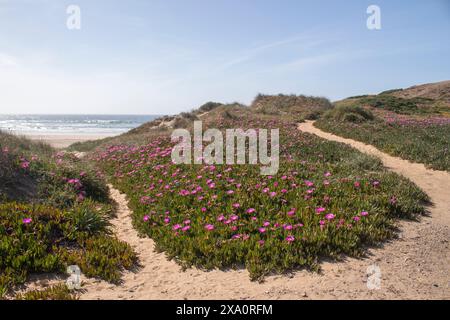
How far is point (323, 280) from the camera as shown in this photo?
4.55 meters

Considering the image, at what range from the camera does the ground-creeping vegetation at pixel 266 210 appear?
17.4 ft

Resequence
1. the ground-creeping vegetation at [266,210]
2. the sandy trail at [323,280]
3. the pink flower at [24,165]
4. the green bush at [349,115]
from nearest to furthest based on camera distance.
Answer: the sandy trail at [323,280] → the ground-creeping vegetation at [266,210] → the pink flower at [24,165] → the green bush at [349,115]

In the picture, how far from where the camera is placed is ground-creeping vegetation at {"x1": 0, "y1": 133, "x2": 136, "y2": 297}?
488cm

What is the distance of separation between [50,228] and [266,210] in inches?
169

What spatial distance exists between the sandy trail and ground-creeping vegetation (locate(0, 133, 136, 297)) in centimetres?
46

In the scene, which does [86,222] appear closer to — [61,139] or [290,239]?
[290,239]

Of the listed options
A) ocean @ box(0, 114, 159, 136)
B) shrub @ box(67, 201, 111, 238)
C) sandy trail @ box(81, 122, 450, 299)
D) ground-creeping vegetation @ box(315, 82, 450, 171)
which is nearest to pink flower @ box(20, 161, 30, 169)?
shrub @ box(67, 201, 111, 238)

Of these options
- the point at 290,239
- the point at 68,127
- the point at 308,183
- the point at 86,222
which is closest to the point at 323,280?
the point at 290,239

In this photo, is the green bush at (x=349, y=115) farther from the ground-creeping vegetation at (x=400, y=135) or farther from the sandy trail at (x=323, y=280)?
the sandy trail at (x=323, y=280)

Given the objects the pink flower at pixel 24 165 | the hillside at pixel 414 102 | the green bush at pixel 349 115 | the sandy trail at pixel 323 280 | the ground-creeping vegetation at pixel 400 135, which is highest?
the hillside at pixel 414 102

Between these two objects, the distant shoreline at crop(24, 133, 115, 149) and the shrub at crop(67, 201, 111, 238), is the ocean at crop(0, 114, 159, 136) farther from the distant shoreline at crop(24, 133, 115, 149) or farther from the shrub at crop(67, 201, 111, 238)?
the shrub at crop(67, 201, 111, 238)

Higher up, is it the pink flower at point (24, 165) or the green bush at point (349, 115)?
the green bush at point (349, 115)

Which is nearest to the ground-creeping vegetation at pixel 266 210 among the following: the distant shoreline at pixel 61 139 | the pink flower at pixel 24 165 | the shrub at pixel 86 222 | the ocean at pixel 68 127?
the shrub at pixel 86 222

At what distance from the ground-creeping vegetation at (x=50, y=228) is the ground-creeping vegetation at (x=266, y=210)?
3.20 feet
